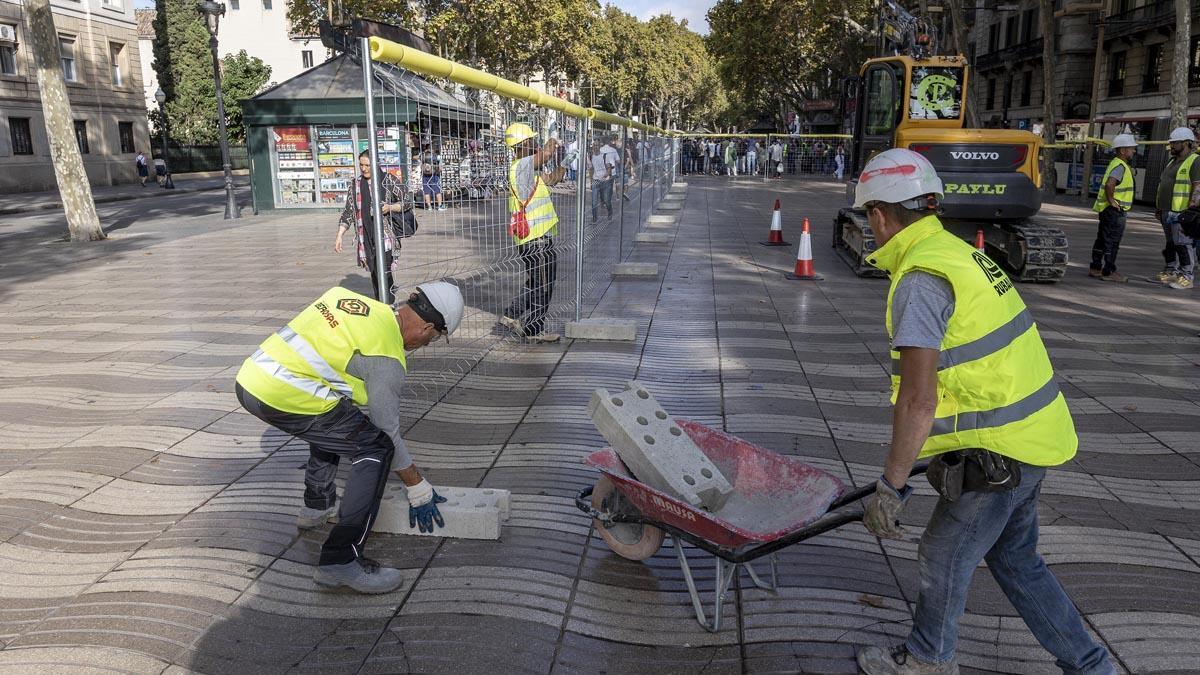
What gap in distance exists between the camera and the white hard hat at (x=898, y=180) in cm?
268

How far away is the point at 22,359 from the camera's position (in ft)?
24.5

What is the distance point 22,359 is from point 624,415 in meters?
6.26

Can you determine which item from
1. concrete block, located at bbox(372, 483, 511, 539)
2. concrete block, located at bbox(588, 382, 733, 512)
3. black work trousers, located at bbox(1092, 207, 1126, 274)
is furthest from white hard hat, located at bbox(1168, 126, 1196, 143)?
concrete block, located at bbox(372, 483, 511, 539)

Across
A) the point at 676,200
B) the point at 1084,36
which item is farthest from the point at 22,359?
the point at 1084,36

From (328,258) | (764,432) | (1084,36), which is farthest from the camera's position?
(1084,36)

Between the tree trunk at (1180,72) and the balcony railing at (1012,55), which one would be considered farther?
A: the balcony railing at (1012,55)

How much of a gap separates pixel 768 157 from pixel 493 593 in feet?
120

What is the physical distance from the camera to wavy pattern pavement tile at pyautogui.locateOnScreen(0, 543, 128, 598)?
12.0 ft

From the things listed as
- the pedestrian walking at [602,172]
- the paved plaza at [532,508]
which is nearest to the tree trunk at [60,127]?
the paved plaza at [532,508]

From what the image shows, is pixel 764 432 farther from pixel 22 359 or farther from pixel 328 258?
pixel 328 258

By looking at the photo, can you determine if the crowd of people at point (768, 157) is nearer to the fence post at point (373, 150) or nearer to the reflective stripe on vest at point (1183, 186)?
the reflective stripe on vest at point (1183, 186)

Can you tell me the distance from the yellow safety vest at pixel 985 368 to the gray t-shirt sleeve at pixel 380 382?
1.89m

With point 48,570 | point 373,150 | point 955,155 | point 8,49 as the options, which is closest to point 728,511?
point 373,150

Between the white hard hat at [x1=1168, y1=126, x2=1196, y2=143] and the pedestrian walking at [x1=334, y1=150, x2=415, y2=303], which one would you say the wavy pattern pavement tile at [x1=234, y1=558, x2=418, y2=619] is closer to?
the pedestrian walking at [x1=334, y1=150, x2=415, y2=303]
